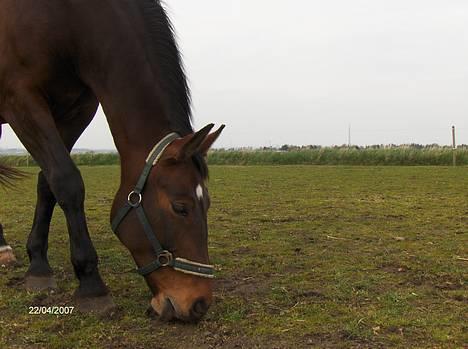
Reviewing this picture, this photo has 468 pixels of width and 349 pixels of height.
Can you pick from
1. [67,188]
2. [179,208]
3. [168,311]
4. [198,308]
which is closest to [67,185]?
[67,188]

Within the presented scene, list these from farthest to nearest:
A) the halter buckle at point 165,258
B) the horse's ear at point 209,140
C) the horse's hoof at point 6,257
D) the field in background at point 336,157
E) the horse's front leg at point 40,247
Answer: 1. the field in background at point 336,157
2. the horse's hoof at point 6,257
3. the horse's front leg at point 40,247
4. the horse's ear at point 209,140
5. the halter buckle at point 165,258

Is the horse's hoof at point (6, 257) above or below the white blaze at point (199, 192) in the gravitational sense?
below

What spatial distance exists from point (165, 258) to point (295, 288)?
1.15m

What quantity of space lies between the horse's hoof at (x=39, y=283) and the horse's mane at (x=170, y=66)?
150cm

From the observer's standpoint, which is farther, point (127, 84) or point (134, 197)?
point (127, 84)

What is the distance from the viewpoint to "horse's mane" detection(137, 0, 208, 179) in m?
3.08

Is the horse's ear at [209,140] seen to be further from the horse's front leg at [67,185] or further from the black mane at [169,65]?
the horse's front leg at [67,185]

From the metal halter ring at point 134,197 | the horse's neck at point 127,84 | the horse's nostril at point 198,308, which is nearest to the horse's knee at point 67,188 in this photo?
the horse's neck at point 127,84

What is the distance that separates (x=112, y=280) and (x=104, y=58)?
1628 mm

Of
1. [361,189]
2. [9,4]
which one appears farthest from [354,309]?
[361,189]

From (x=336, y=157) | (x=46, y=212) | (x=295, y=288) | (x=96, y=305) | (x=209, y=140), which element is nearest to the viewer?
(x=209, y=140)

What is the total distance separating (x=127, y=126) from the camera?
10.1ft

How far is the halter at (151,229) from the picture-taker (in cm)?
271

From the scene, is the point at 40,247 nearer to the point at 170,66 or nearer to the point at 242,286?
the point at 242,286
